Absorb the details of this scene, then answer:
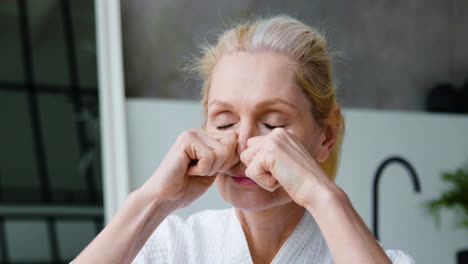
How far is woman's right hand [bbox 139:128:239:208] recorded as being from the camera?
107 centimetres

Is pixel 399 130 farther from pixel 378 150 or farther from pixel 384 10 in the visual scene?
pixel 384 10

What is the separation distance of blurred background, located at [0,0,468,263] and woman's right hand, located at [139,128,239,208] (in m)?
1.32

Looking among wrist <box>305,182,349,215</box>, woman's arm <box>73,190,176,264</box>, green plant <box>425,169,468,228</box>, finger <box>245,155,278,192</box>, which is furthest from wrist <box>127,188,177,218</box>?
green plant <box>425,169,468,228</box>

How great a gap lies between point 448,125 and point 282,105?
2.33 m

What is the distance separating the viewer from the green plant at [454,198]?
3.07 meters

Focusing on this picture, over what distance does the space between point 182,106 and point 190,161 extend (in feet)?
4.54

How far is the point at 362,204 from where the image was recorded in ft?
9.53

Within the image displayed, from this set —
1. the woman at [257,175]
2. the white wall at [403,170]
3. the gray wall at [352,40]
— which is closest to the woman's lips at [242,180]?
the woman at [257,175]

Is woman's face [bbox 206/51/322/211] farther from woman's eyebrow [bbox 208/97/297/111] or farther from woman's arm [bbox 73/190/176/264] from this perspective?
woman's arm [bbox 73/190/176/264]

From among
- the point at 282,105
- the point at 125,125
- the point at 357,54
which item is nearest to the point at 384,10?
the point at 357,54

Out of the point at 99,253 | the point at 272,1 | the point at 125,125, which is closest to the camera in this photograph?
the point at 99,253

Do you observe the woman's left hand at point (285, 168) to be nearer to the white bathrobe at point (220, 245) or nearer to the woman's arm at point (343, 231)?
the woman's arm at point (343, 231)

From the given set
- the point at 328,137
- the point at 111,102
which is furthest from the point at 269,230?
the point at 111,102

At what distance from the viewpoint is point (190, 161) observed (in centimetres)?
113
